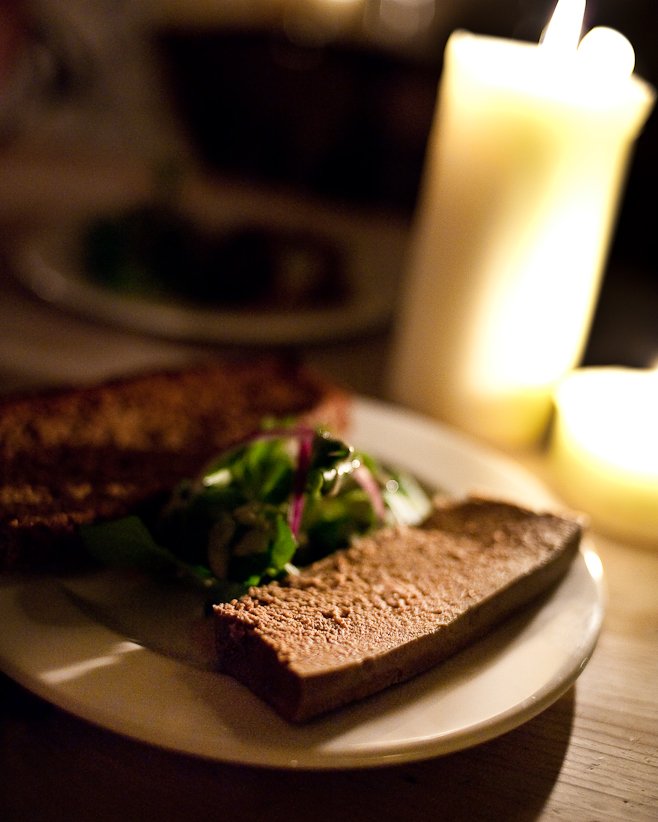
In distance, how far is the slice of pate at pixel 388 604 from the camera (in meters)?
0.80

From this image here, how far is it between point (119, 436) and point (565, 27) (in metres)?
1.13

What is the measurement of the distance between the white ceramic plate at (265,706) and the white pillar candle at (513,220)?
652mm

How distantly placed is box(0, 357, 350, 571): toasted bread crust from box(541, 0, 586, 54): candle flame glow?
798mm

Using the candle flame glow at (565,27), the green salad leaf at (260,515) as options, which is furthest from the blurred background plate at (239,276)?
the candle flame glow at (565,27)

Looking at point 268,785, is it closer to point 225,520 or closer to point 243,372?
point 225,520

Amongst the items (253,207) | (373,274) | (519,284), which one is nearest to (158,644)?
(519,284)

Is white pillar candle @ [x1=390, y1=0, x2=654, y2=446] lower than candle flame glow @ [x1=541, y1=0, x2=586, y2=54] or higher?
lower

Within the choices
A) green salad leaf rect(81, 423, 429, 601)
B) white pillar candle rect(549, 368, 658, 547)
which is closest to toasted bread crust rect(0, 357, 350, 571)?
green salad leaf rect(81, 423, 429, 601)

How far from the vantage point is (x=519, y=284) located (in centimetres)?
148

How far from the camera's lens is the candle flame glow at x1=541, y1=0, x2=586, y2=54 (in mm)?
1263

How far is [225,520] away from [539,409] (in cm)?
89

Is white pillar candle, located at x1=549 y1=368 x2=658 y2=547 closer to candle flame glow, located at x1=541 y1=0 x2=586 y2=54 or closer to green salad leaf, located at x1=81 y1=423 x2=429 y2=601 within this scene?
green salad leaf, located at x1=81 y1=423 x2=429 y2=601

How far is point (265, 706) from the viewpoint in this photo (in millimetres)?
799

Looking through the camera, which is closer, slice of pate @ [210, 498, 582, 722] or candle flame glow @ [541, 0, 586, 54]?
slice of pate @ [210, 498, 582, 722]
